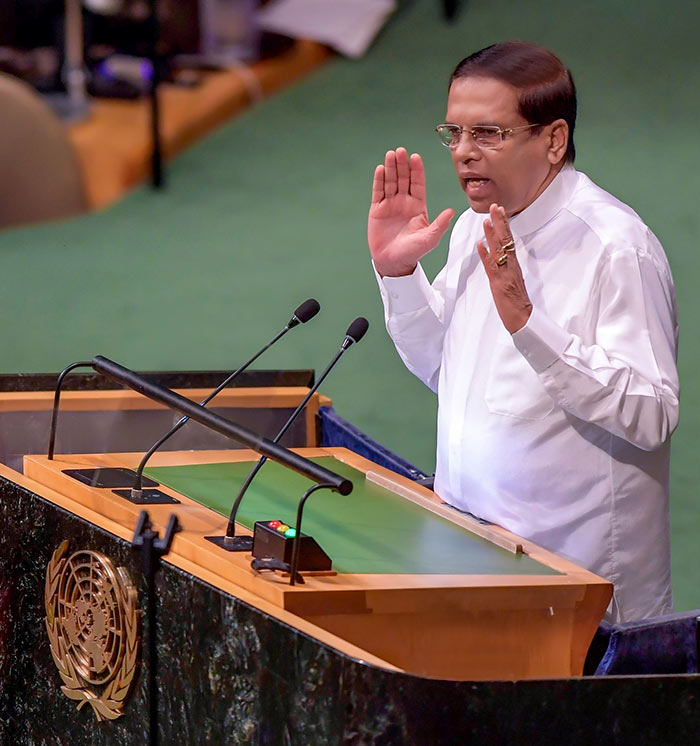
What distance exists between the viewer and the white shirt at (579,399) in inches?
96.8

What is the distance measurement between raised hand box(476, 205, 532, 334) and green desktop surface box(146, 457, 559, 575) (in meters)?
0.34

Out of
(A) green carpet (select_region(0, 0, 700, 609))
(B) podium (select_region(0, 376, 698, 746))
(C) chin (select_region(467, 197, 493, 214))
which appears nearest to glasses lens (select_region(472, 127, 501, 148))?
(C) chin (select_region(467, 197, 493, 214))

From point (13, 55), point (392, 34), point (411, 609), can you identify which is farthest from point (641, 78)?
point (411, 609)

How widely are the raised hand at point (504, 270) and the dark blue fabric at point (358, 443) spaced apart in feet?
2.01

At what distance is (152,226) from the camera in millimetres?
7355

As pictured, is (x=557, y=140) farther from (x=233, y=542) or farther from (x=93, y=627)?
(x=93, y=627)

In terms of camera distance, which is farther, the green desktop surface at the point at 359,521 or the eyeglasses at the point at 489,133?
the eyeglasses at the point at 489,133

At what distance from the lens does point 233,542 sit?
228 centimetres

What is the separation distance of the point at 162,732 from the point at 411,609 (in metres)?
0.40

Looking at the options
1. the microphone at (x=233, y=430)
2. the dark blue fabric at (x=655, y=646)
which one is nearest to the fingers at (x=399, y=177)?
the microphone at (x=233, y=430)

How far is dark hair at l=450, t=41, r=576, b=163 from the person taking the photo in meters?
2.58

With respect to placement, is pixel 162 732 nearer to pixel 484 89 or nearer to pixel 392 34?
pixel 484 89

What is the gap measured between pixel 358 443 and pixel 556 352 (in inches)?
31.7

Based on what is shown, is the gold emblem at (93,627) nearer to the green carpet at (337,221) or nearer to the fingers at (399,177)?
the fingers at (399,177)
